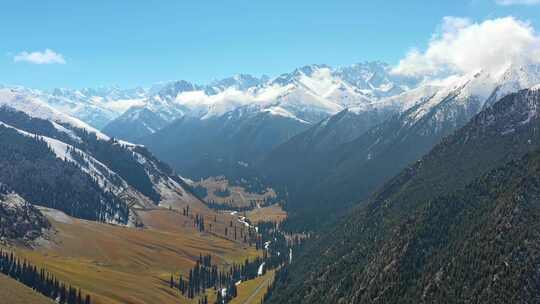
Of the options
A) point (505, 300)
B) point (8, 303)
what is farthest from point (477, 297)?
point (8, 303)

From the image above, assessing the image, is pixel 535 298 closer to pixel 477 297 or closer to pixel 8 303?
pixel 477 297

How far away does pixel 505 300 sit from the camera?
191 metres

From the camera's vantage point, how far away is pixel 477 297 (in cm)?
19938

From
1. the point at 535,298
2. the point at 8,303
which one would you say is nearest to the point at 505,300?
the point at 535,298

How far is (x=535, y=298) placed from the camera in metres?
188

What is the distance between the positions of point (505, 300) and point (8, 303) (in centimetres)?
14819

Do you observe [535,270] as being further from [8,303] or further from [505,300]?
[8,303]

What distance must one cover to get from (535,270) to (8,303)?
159755 mm

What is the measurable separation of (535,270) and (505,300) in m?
15.1

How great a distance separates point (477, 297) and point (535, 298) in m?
17.5

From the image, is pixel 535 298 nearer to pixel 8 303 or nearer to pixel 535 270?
pixel 535 270

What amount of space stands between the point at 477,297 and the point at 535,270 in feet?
62.8

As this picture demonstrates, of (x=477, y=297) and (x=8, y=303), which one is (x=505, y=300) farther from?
(x=8, y=303)

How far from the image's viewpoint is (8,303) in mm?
197125
